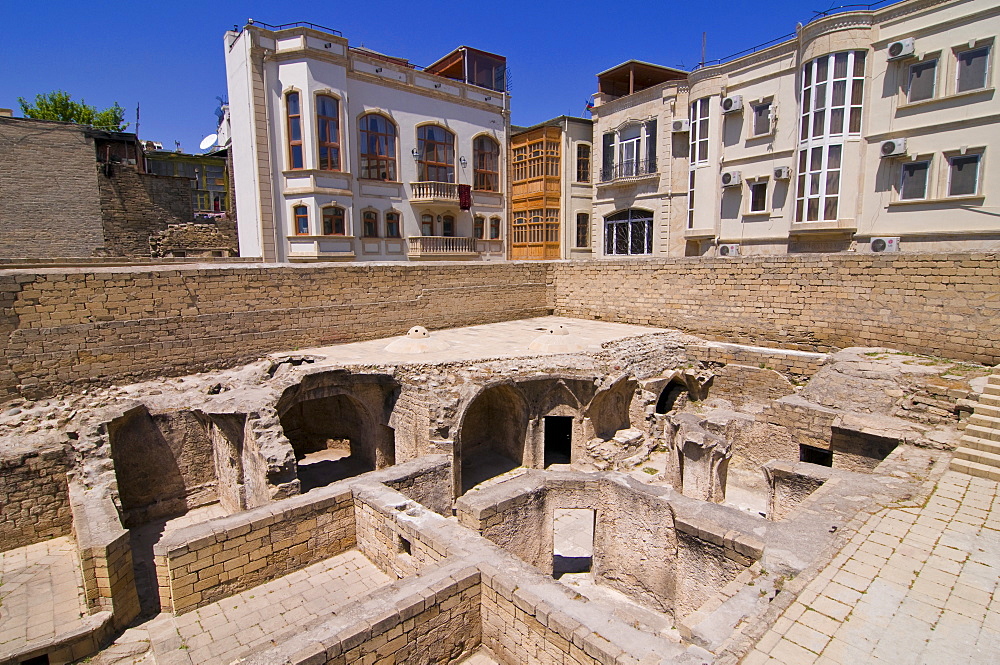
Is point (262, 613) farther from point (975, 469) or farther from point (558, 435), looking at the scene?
point (558, 435)

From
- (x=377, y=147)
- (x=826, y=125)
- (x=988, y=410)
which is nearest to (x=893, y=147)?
(x=826, y=125)

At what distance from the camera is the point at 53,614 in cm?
831

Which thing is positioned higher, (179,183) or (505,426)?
(179,183)

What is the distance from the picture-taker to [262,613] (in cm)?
717

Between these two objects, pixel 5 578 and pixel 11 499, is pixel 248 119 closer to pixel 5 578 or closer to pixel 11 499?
pixel 11 499

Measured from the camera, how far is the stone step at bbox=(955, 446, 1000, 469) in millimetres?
8087

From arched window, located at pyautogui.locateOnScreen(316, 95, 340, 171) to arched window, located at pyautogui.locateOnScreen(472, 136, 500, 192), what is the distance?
24.0 ft

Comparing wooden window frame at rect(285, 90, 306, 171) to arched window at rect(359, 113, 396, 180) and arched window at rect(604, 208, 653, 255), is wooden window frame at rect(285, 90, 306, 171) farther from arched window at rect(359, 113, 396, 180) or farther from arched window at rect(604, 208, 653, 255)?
arched window at rect(604, 208, 653, 255)

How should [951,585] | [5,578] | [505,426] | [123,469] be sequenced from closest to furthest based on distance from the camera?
[951,585] < [5,578] < [123,469] < [505,426]

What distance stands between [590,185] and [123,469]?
77.8ft

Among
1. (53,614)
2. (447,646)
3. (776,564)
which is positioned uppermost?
(776,564)

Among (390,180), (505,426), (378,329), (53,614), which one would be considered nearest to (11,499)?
(53,614)

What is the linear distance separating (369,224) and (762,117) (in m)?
16.6

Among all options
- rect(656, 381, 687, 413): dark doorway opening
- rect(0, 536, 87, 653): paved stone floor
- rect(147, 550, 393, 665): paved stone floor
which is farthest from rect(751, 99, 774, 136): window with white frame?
rect(0, 536, 87, 653): paved stone floor
